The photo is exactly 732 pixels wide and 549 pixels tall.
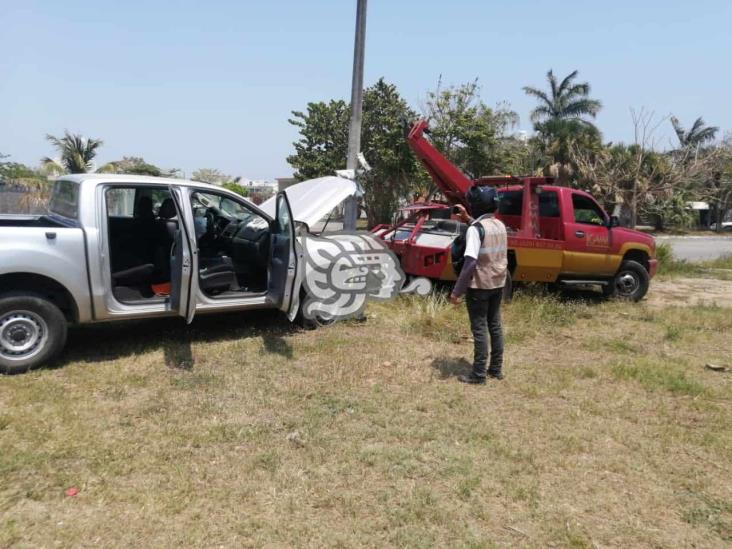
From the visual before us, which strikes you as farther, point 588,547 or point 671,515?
point 671,515

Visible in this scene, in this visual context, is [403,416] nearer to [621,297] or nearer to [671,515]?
[671,515]

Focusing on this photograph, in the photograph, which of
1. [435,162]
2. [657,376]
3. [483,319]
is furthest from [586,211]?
[483,319]

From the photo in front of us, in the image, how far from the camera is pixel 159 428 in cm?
377

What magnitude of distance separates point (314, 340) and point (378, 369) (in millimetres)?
1071

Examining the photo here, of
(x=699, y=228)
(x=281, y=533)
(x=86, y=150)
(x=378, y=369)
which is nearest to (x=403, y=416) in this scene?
(x=378, y=369)

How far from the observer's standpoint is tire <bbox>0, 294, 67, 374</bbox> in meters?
4.46

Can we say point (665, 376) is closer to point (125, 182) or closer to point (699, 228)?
point (125, 182)

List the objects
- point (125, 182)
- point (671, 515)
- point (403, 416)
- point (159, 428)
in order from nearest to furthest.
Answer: point (671, 515) < point (159, 428) < point (403, 416) < point (125, 182)

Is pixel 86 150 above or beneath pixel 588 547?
above

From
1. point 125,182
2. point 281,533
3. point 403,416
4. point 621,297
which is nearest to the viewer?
point 281,533

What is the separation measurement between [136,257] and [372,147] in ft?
58.5

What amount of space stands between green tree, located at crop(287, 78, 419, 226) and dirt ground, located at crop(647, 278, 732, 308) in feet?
39.9

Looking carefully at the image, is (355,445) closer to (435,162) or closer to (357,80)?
(435,162)

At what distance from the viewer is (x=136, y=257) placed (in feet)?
19.1
